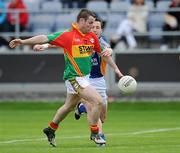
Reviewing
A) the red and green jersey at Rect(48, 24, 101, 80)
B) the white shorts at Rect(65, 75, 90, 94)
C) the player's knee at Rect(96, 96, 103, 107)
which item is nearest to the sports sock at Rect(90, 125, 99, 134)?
the player's knee at Rect(96, 96, 103, 107)

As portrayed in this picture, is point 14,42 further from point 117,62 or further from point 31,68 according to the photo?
point 31,68

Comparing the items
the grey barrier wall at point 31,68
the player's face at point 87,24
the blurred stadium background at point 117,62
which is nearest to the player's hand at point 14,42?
the player's face at point 87,24

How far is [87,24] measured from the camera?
16.2 metres

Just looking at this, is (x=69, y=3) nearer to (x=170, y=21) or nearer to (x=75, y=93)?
(x=170, y=21)

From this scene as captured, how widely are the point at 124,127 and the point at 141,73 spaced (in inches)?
290

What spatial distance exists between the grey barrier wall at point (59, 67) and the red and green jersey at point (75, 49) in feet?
42.3

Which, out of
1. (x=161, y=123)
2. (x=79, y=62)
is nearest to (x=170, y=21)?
(x=161, y=123)

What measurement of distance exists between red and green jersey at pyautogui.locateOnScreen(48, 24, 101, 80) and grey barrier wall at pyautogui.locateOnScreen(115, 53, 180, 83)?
12.9 meters

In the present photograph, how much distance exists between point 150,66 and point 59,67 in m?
3.01

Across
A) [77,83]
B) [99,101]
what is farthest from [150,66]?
[99,101]

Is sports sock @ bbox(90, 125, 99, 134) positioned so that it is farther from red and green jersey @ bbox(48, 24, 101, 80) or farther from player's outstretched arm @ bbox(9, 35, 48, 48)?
player's outstretched arm @ bbox(9, 35, 48, 48)

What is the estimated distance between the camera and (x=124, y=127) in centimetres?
2206

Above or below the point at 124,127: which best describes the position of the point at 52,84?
below

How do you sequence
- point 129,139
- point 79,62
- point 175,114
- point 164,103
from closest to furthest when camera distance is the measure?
point 79,62 → point 129,139 → point 175,114 → point 164,103
